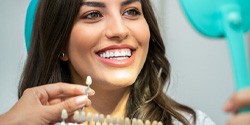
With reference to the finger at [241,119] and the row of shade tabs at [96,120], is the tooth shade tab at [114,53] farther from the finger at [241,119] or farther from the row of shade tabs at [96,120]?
the finger at [241,119]

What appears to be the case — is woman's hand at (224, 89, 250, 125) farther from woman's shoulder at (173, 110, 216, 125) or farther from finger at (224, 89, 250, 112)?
woman's shoulder at (173, 110, 216, 125)

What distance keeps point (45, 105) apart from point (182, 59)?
529mm

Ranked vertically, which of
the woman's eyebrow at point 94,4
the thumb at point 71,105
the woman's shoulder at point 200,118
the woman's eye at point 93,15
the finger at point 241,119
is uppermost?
the woman's eyebrow at point 94,4

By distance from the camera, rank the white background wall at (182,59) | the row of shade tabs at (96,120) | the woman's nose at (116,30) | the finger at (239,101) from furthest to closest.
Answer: the white background wall at (182,59)
the woman's nose at (116,30)
the row of shade tabs at (96,120)
the finger at (239,101)

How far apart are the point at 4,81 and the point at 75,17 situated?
561mm

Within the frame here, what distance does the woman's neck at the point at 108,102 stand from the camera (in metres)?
0.87

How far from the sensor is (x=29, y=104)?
28.4 inches

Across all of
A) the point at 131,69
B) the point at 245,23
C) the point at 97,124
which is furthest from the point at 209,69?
the point at 245,23

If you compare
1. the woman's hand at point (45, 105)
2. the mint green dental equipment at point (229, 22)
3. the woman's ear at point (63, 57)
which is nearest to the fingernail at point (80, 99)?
the woman's hand at point (45, 105)

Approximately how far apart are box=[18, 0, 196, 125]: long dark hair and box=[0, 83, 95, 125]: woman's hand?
15 cm

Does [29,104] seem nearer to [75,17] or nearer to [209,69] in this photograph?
[75,17]

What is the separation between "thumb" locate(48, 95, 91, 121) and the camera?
2.24 ft

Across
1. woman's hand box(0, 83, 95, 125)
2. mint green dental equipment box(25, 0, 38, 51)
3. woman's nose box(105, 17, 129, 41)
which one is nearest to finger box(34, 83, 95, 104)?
woman's hand box(0, 83, 95, 125)

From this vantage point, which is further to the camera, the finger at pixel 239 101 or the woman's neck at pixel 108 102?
the woman's neck at pixel 108 102
